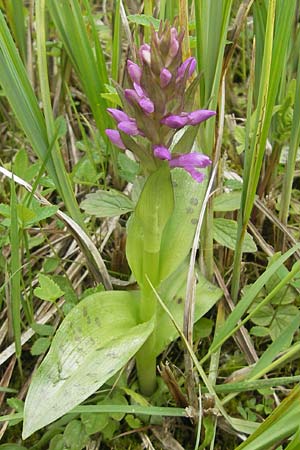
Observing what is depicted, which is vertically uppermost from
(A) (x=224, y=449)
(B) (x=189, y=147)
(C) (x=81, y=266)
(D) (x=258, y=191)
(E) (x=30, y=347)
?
(B) (x=189, y=147)

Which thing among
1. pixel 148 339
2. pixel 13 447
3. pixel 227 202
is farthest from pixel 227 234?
pixel 13 447

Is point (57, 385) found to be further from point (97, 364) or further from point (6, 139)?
point (6, 139)

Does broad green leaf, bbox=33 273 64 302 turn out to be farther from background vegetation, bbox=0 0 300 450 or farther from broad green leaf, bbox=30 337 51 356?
broad green leaf, bbox=30 337 51 356

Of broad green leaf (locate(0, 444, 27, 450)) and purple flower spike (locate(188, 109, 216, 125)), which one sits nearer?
purple flower spike (locate(188, 109, 216, 125))

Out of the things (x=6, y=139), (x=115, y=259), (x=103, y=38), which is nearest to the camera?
(x=115, y=259)

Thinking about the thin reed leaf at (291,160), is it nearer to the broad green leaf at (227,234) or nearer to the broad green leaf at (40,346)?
the broad green leaf at (227,234)

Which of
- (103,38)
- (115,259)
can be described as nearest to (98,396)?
(115,259)

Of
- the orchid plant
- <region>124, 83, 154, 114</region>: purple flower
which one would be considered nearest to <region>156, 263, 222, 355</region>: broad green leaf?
the orchid plant
